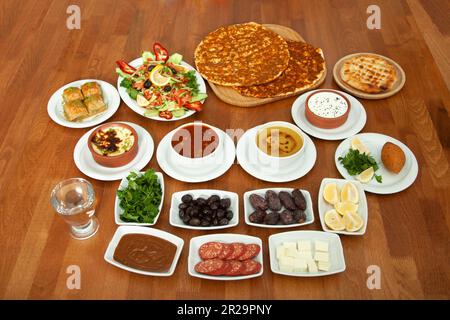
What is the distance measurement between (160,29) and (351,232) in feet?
6.79

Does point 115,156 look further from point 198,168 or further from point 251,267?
point 251,267

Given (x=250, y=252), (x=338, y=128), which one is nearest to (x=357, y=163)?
(x=338, y=128)

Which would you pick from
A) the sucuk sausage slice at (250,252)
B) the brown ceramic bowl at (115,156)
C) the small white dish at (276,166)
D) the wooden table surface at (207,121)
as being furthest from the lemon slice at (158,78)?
the sucuk sausage slice at (250,252)

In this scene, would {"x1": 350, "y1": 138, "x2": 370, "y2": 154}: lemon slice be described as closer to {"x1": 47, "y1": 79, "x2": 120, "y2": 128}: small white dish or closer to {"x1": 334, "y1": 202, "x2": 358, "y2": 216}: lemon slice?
{"x1": 334, "y1": 202, "x2": 358, "y2": 216}: lemon slice

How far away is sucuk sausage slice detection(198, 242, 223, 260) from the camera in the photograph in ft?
6.13

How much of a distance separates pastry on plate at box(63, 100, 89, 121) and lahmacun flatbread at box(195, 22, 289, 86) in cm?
75

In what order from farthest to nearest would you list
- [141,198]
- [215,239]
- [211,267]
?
[141,198] < [215,239] < [211,267]

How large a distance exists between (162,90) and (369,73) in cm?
129

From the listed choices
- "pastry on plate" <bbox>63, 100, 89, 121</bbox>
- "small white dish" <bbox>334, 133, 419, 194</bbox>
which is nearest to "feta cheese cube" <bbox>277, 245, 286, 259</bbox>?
"small white dish" <bbox>334, 133, 419, 194</bbox>

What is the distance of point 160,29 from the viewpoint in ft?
10.5

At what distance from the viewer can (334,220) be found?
1.99m

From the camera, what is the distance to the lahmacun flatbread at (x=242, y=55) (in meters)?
2.67

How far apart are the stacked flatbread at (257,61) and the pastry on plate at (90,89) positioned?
63cm
